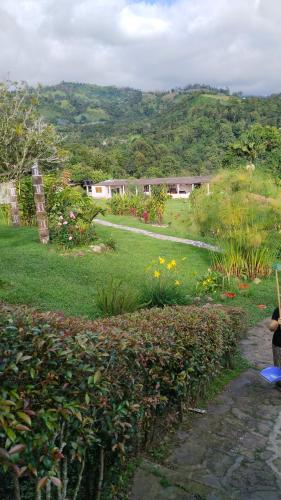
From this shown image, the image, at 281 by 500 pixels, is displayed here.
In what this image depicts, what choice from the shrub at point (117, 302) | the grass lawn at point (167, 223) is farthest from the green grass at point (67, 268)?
the grass lawn at point (167, 223)

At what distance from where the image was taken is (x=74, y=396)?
2041mm

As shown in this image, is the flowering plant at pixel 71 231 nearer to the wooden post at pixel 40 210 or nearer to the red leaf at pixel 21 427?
the wooden post at pixel 40 210

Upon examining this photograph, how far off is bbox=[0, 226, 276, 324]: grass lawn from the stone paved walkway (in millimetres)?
2851

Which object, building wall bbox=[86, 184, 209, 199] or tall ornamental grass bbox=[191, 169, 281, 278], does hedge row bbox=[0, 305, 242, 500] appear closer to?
tall ornamental grass bbox=[191, 169, 281, 278]

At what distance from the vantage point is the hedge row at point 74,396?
180cm

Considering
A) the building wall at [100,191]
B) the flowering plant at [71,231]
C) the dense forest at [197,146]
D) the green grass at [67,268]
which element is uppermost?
the dense forest at [197,146]

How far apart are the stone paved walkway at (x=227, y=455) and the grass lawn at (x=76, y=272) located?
285 centimetres

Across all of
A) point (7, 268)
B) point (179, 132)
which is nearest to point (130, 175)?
point (179, 132)

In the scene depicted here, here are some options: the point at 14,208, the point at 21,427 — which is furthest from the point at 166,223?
the point at 21,427

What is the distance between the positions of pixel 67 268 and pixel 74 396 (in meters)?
7.61

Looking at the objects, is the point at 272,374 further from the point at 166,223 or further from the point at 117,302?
A: the point at 166,223

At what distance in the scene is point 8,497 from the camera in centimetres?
212

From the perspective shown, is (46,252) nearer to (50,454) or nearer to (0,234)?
(0,234)

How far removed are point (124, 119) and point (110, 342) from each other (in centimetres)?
17847
